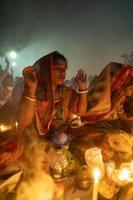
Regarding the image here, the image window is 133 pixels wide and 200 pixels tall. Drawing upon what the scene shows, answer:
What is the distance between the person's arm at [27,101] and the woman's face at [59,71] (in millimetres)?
244

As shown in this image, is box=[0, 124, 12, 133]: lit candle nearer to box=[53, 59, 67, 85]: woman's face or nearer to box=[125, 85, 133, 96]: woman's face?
box=[53, 59, 67, 85]: woman's face

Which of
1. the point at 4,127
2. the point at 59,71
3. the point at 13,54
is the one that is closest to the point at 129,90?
the point at 59,71

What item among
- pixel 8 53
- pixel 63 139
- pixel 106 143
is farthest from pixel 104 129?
pixel 8 53

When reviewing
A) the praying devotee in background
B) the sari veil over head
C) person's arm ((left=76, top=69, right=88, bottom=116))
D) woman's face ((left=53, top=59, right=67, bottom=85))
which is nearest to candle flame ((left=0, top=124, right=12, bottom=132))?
the praying devotee in background

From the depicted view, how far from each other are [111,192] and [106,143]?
495mm

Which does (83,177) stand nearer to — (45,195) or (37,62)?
(45,195)

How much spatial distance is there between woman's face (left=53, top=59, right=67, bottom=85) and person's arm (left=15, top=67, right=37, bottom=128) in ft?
0.80

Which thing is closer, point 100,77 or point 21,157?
point 21,157

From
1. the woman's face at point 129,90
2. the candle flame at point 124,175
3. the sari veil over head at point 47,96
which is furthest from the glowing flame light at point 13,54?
the candle flame at point 124,175

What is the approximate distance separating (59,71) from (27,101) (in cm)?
44

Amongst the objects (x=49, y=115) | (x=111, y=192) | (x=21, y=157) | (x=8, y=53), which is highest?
(x=8, y=53)

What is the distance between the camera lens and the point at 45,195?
12.3 feet

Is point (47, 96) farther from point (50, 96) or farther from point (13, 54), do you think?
point (13, 54)

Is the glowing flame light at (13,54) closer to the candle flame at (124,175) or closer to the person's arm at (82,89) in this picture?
the person's arm at (82,89)
